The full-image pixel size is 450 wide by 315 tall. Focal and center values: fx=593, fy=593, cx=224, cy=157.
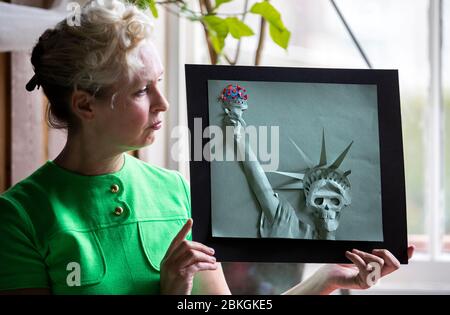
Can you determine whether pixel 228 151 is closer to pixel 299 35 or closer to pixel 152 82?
pixel 152 82

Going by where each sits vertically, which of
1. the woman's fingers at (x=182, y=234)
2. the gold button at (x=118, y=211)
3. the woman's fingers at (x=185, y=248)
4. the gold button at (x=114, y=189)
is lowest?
the woman's fingers at (x=185, y=248)

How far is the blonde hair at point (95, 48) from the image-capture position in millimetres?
739

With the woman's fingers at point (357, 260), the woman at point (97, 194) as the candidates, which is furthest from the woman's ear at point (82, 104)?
the woman's fingers at point (357, 260)

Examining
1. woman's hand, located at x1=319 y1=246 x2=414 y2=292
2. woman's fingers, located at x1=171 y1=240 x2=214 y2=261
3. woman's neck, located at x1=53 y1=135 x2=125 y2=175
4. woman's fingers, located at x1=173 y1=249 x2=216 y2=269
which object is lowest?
woman's hand, located at x1=319 y1=246 x2=414 y2=292

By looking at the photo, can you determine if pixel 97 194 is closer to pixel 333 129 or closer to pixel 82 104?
pixel 82 104

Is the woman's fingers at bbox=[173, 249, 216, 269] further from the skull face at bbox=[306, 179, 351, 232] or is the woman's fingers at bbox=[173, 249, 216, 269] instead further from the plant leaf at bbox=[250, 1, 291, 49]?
the plant leaf at bbox=[250, 1, 291, 49]

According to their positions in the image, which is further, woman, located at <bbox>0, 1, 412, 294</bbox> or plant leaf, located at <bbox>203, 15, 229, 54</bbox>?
plant leaf, located at <bbox>203, 15, 229, 54</bbox>

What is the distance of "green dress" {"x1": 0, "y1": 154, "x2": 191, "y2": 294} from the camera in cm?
75

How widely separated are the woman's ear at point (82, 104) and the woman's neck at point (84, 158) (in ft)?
0.12

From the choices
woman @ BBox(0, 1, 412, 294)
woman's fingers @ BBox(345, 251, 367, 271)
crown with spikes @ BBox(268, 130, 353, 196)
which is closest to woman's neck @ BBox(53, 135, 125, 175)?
woman @ BBox(0, 1, 412, 294)

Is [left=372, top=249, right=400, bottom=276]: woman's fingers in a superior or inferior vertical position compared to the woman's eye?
inferior

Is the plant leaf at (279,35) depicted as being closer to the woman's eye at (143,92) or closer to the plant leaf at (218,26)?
the plant leaf at (218,26)

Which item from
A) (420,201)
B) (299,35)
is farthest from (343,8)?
(420,201)
